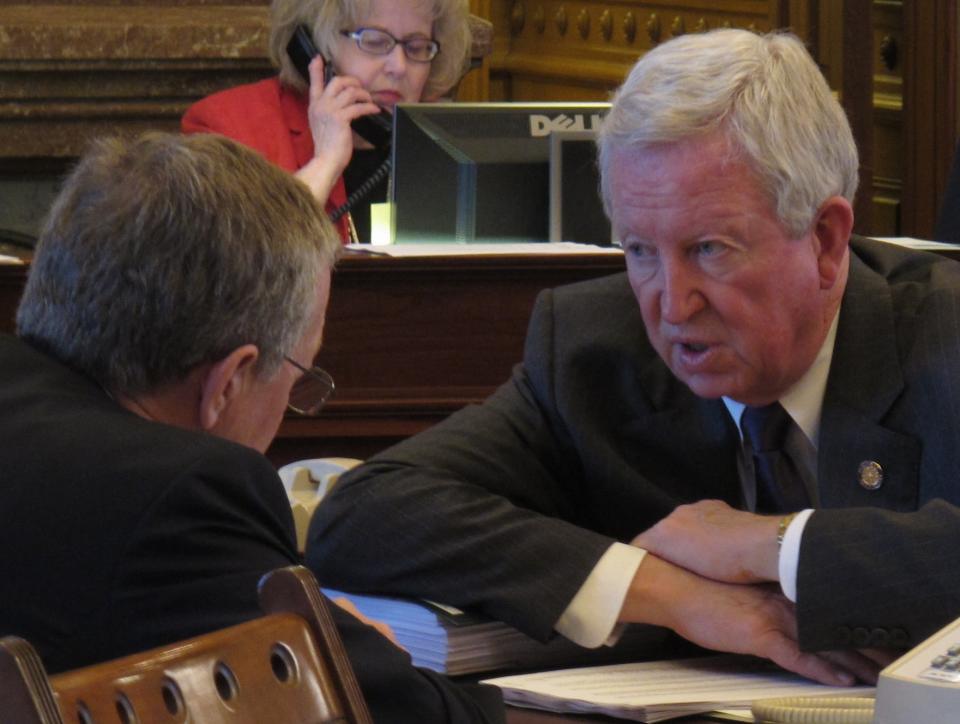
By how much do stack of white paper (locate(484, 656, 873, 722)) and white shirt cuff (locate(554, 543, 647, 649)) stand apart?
0.13 ft

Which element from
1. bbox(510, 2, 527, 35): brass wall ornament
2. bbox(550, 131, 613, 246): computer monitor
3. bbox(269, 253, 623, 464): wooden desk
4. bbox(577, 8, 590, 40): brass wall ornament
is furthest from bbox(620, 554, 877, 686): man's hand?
bbox(510, 2, 527, 35): brass wall ornament

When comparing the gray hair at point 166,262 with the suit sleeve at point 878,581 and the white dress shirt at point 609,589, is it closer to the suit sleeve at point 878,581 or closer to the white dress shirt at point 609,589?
the white dress shirt at point 609,589

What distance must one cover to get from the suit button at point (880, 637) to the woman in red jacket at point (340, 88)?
2.64 meters

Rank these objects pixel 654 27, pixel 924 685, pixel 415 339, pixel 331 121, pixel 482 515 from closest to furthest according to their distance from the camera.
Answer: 1. pixel 924 685
2. pixel 482 515
3. pixel 415 339
4. pixel 331 121
5. pixel 654 27

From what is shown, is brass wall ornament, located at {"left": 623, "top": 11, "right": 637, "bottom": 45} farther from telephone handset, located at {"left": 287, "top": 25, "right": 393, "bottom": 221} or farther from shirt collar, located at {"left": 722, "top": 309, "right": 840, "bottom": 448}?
shirt collar, located at {"left": 722, "top": 309, "right": 840, "bottom": 448}

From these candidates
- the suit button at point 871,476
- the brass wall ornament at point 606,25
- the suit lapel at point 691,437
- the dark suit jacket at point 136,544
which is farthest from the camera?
the brass wall ornament at point 606,25

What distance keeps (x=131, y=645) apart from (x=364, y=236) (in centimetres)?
286

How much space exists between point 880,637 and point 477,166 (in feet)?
6.09

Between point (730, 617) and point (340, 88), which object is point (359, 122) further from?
point (730, 617)

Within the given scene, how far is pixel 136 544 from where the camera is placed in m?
1.37

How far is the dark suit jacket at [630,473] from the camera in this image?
1.65 meters

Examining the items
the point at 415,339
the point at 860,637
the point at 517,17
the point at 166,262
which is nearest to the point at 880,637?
the point at 860,637

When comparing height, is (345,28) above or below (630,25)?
above

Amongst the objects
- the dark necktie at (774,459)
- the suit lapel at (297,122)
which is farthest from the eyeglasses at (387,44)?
the dark necktie at (774,459)
